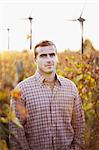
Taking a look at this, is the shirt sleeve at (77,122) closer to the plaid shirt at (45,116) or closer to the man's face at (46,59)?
the plaid shirt at (45,116)

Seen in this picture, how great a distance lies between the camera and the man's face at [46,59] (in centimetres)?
341

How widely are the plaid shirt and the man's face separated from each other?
0.27 ft

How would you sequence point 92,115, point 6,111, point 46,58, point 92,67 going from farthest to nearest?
point 92,67
point 92,115
point 46,58
point 6,111

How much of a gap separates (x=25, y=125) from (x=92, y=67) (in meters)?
2.13

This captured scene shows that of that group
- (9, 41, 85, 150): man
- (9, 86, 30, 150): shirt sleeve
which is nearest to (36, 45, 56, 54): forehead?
(9, 41, 85, 150): man

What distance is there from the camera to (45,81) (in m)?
3.48

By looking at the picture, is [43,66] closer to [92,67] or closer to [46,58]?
[46,58]

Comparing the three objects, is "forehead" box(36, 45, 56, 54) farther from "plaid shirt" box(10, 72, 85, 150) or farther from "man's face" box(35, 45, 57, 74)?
"plaid shirt" box(10, 72, 85, 150)

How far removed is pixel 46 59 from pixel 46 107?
1.09 feet

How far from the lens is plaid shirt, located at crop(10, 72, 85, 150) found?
3.43 m

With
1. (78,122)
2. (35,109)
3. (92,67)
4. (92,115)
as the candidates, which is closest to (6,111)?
(35,109)

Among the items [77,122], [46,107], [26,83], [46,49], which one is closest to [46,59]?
[46,49]

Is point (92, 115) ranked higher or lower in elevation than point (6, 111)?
lower

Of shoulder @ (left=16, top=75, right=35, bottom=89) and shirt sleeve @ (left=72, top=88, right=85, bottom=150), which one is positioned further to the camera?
shirt sleeve @ (left=72, top=88, right=85, bottom=150)
